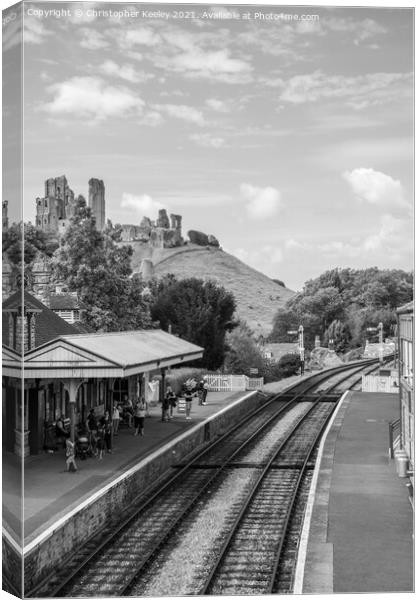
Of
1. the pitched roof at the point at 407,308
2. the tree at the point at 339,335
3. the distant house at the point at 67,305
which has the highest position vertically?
the distant house at the point at 67,305

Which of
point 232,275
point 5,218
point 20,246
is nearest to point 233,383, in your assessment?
point 232,275

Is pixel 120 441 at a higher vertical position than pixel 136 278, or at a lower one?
lower

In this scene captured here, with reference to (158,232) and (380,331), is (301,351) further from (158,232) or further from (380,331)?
(158,232)

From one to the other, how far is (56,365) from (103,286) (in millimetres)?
12066

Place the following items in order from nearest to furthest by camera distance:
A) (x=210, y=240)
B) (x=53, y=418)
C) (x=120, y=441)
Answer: (x=210, y=240)
(x=53, y=418)
(x=120, y=441)

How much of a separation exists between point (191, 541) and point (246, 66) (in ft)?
25.4

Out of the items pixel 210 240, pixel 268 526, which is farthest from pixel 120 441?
pixel 210 240

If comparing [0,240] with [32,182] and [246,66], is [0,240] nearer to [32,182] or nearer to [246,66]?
[32,182]

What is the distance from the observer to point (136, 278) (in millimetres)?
24141

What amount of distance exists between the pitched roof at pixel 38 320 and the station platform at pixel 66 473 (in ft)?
6.10

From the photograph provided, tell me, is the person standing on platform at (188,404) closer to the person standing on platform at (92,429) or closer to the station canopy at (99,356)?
the station canopy at (99,356)

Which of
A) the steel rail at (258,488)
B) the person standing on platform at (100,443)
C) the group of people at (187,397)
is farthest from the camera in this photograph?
the group of people at (187,397)

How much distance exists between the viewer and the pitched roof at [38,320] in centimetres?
1204

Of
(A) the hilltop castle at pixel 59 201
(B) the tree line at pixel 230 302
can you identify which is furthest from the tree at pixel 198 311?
(A) the hilltop castle at pixel 59 201
